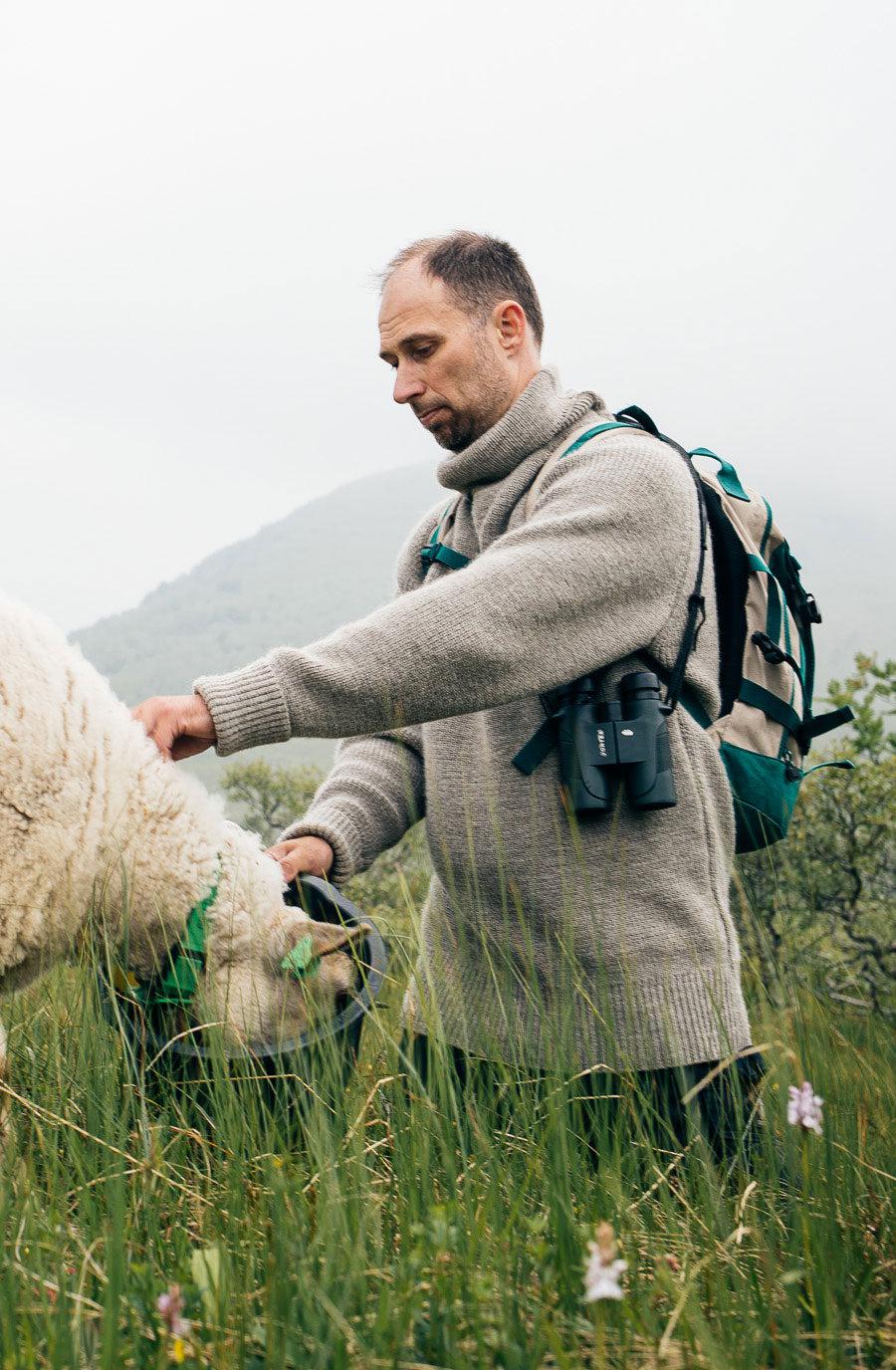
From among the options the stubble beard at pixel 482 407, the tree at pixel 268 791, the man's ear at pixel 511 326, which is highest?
the man's ear at pixel 511 326

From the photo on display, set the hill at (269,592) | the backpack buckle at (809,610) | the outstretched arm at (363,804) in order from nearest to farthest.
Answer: the backpack buckle at (809,610), the outstretched arm at (363,804), the hill at (269,592)

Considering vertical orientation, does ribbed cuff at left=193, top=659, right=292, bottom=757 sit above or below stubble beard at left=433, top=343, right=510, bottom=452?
below

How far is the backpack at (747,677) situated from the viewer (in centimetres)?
259

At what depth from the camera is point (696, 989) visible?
2453 millimetres

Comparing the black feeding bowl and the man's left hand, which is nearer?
the black feeding bowl

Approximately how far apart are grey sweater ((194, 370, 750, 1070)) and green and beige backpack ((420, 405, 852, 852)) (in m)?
0.05

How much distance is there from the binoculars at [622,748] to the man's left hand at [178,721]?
0.75m

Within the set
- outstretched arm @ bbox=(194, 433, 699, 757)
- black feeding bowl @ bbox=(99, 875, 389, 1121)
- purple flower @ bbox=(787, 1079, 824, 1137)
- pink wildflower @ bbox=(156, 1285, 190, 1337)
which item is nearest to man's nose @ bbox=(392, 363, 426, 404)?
outstretched arm @ bbox=(194, 433, 699, 757)

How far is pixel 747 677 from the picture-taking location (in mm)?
2646

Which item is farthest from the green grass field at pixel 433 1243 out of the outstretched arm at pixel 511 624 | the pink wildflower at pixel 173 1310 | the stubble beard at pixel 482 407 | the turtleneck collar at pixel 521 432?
the stubble beard at pixel 482 407

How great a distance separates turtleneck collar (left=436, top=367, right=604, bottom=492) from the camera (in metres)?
2.80

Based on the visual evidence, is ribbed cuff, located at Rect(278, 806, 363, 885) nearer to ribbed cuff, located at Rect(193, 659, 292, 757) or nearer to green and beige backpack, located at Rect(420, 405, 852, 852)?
green and beige backpack, located at Rect(420, 405, 852, 852)

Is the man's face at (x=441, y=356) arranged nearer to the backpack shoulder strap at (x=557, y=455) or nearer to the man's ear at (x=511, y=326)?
the man's ear at (x=511, y=326)

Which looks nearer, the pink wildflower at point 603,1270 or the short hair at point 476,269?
the pink wildflower at point 603,1270
